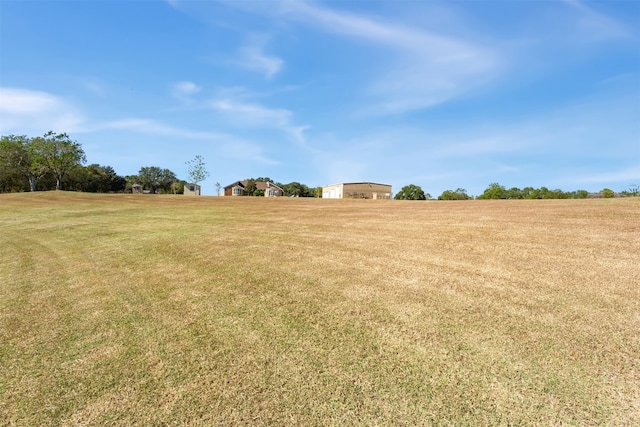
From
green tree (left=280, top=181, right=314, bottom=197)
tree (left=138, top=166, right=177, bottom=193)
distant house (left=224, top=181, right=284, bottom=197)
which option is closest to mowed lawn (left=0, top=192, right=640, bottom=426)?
distant house (left=224, top=181, right=284, bottom=197)

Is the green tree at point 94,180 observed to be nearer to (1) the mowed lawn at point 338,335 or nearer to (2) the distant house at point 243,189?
(2) the distant house at point 243,189

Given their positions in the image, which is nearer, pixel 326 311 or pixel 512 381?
pixel 512 381

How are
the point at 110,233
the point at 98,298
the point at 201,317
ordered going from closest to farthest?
the point at 201,317, the point at 98,298, the point at 110,233

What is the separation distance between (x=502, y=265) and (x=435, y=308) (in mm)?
2725

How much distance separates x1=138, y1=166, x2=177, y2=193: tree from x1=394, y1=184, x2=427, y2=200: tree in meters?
79.7

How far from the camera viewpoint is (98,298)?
19.4 ft

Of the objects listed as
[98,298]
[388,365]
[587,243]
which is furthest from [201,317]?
[587,243]

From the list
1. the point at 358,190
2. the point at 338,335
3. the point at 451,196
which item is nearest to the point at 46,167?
the point at 358,190

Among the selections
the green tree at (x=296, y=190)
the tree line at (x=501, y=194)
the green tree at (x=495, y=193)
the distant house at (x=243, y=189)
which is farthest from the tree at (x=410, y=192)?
the distant house at (x=243, y=189)

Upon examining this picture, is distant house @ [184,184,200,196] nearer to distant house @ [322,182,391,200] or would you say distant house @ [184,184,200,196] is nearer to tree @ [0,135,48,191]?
tree @ [0,135,48,191]

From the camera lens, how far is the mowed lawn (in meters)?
3.02

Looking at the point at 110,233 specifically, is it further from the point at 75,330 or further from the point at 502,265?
the point at 502,265

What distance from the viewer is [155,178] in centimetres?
10638

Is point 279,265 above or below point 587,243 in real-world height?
below
